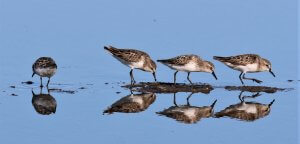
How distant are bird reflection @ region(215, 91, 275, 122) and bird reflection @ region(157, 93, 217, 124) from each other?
0.27 metres

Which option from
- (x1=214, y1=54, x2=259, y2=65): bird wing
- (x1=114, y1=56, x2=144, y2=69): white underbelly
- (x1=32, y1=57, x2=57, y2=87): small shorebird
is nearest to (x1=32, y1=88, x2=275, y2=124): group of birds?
(x1=32, y1=57, x2=57, y2=87): small shorebird

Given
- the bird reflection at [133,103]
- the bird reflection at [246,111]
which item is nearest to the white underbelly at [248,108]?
the bird reflection at [246,111]

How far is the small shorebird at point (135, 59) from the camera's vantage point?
2005 centimetres

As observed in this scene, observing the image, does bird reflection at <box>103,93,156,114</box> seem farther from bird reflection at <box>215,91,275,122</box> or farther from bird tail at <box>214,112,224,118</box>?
bird reflection at <box>215,91,275,122</box>

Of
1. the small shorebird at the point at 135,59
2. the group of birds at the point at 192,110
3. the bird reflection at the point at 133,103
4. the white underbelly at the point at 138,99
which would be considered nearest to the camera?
the group of birds at the point at 192,110

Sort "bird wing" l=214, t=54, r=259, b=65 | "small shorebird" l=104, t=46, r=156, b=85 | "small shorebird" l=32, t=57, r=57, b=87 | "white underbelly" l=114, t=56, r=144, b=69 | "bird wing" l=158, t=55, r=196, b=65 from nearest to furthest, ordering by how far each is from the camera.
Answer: "small shorebird" l=32, t=57, r=57, b=87
"bird wing" l=158, t=55, r=196, b=65
"small shorebird" l=104, t=46, r=156, b=85
"white underbelly" l=114, t=56, r=144, b=69
"bird wing" l=214, t=54, r=259, b=65

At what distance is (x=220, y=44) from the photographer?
75.6 ft

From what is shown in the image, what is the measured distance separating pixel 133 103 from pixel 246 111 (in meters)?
2.13

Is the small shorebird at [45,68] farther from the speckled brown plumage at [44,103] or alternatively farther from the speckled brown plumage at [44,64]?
the speckled brown plumage at [44,103]

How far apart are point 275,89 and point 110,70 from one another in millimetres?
4019

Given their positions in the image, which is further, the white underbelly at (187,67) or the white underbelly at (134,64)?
the white underbelly at (134,64)

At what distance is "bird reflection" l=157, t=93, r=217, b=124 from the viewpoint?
16125 millimetres

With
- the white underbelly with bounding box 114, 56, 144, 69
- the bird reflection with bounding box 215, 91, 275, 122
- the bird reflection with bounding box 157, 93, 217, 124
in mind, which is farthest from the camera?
the white underbelly with bounding box 114, 56, 144, 69

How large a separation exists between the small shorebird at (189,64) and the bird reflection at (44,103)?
10.1 feet
